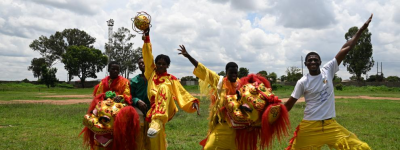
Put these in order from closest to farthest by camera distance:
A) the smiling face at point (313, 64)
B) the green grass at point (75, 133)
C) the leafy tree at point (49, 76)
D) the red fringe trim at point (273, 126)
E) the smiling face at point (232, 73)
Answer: the red fringe trim at point (273, 126) < the smiling face at point (313, 64) < the smiling face at point (232, 73) < the green grass at point (75, 133) < the leafy tree at point (49, 76)

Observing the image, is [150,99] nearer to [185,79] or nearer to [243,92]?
[243,92]

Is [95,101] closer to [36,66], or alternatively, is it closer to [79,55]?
[79,55]

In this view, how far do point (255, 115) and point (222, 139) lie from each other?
60cm

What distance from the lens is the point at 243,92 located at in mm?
4465

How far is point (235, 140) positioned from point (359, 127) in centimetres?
704

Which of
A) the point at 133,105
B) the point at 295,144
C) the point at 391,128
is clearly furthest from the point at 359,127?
the point at 133,105

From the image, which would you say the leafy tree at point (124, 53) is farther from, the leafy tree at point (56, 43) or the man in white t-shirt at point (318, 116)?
the man in white t-shirt at point (318, 116)

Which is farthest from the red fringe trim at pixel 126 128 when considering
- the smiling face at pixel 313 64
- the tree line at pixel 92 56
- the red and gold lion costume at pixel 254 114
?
the tree line at pixel 92 56

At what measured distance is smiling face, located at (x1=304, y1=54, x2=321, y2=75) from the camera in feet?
15.2

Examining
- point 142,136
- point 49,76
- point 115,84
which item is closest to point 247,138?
point 142,136

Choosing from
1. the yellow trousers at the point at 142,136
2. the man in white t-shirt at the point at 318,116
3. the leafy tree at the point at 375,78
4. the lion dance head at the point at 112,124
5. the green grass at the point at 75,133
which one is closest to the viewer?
the man in white t-shirt at the point at 318,116

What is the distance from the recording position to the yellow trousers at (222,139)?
179 inches

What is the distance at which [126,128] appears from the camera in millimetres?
4617

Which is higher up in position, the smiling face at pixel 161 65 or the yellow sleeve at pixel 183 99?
the smiling face at pixel 161 65
